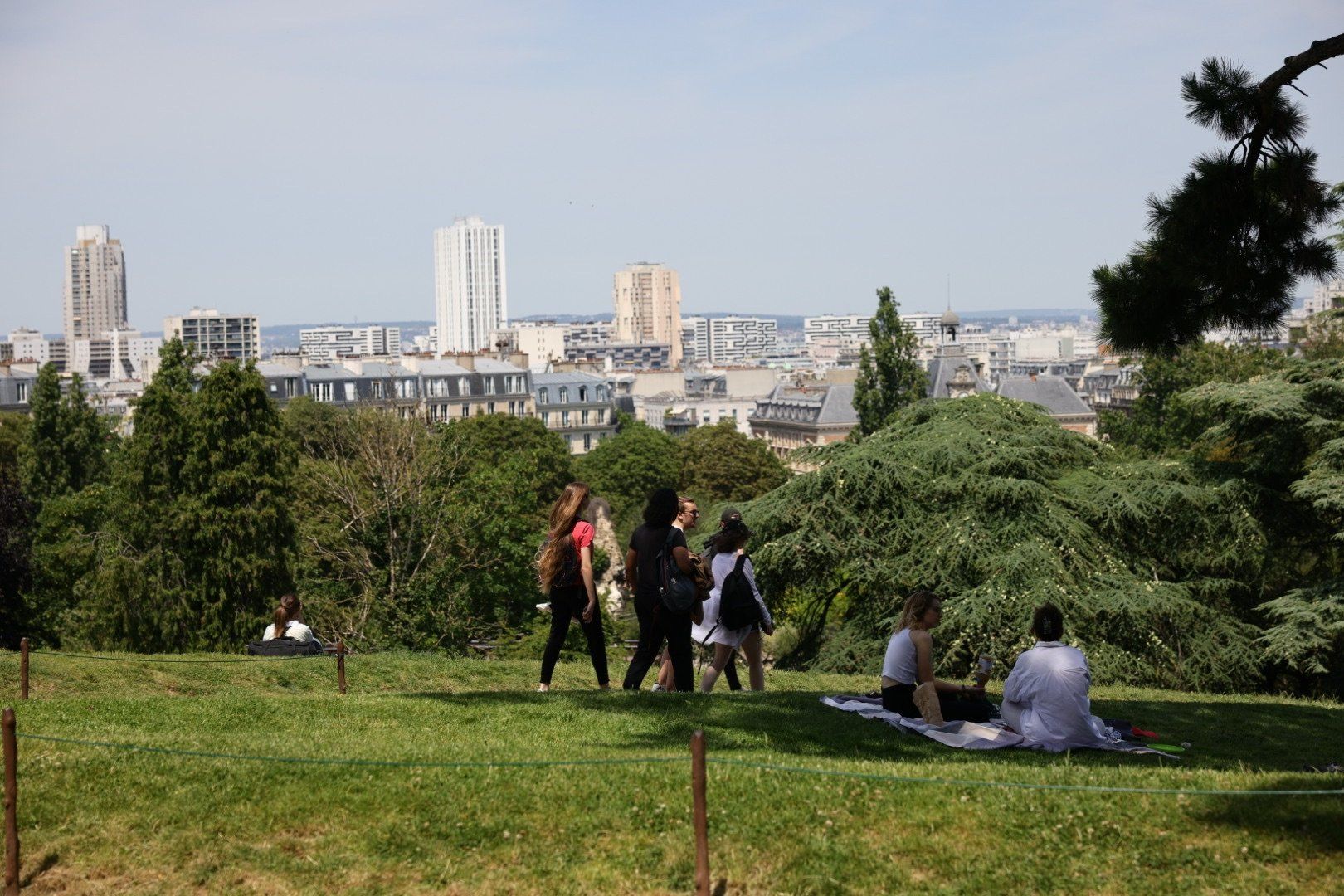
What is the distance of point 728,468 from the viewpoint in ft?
257

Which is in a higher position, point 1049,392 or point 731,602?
point 1049,392

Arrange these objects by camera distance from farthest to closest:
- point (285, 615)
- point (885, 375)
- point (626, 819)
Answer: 1. point (885, 375)
2. point (285, 615)
3. point (626, 819)

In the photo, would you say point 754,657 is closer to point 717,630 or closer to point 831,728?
point 717,630

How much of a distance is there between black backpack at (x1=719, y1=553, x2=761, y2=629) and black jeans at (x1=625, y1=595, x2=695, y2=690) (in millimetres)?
369

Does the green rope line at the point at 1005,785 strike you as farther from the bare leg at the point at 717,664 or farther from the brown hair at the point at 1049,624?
the bare leg at the point at 717,664

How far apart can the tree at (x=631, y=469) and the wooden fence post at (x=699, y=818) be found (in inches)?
2534

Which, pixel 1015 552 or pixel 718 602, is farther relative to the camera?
pixel 1015 552

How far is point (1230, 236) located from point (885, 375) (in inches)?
1775

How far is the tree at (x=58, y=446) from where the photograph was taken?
59.0 metres

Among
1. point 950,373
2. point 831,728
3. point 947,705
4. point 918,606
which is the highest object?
point 950,373

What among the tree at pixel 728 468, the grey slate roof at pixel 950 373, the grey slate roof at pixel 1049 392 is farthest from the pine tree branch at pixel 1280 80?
the grey slate roof at pixel 1049 392

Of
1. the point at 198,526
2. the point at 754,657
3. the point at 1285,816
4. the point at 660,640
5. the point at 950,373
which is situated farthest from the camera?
the point at 950,373

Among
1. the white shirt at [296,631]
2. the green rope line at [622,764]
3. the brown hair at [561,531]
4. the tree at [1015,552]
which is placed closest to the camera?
the green rope line at [622,764]

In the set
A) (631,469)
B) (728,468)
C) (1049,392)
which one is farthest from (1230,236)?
(1049,392)
